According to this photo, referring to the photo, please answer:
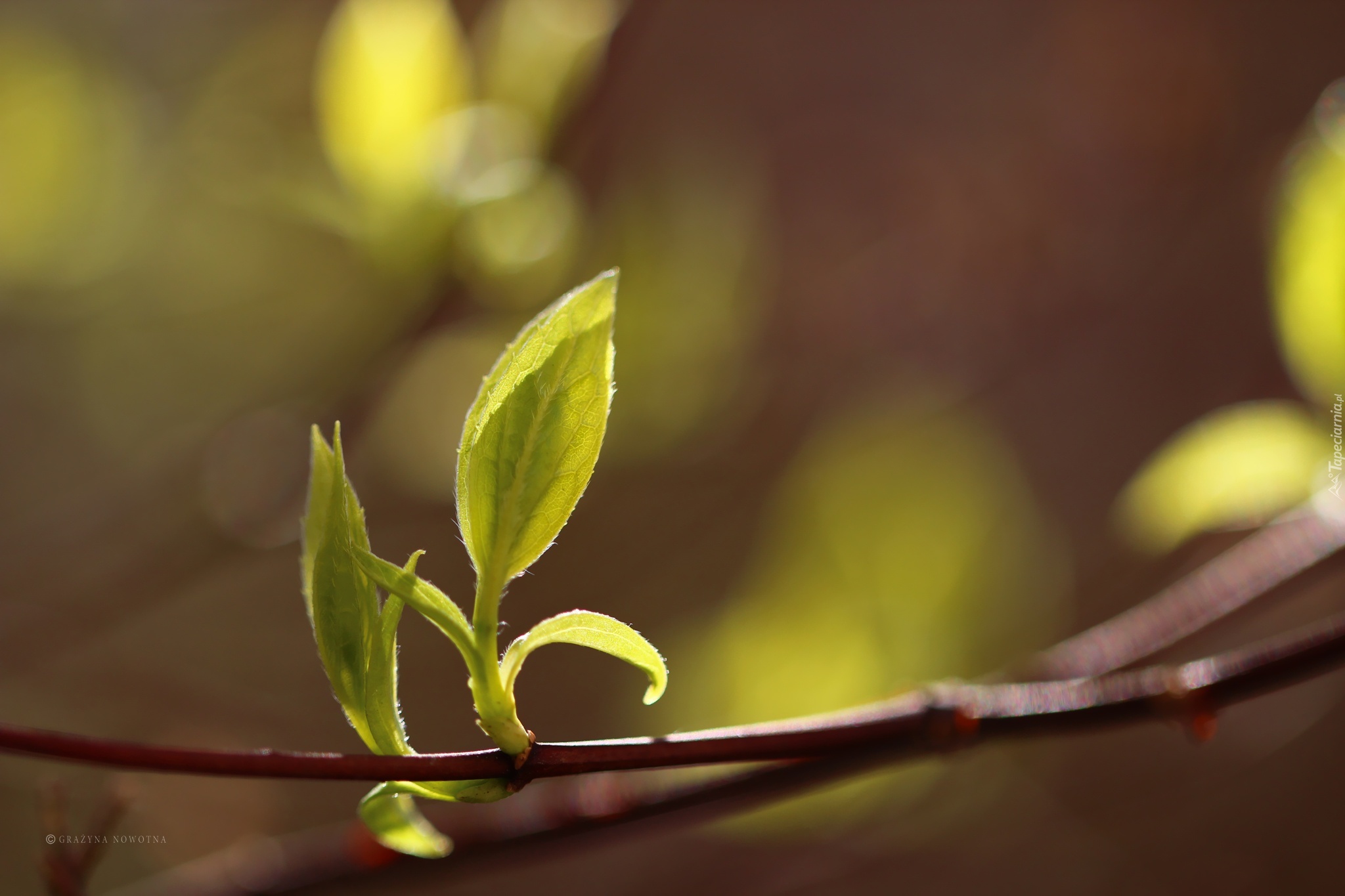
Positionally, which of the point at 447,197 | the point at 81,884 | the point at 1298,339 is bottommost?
the point at 81,884

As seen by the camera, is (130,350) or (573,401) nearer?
(573,401)

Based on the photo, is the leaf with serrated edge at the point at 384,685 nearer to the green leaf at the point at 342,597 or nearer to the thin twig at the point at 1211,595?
the green leaf at the point at 342,597

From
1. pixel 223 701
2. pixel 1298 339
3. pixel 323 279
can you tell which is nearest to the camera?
pixel 1298 339

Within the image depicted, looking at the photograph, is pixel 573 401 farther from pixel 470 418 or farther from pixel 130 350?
pixel 130 350

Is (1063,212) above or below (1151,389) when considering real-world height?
above

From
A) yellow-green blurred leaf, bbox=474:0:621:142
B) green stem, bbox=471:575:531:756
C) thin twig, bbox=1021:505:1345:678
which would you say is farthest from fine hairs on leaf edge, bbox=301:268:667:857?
yellow-green blurred leaf, bbox=474:0:621:142

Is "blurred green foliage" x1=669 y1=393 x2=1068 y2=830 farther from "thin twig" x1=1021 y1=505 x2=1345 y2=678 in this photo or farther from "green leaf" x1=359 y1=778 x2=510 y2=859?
"green leaf" x1=359 y1=778 x2=510 y2=859

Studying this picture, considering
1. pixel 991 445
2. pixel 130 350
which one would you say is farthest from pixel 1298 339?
pixel 130 350

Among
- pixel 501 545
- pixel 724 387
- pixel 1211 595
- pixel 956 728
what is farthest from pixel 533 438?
pixel 724 387
